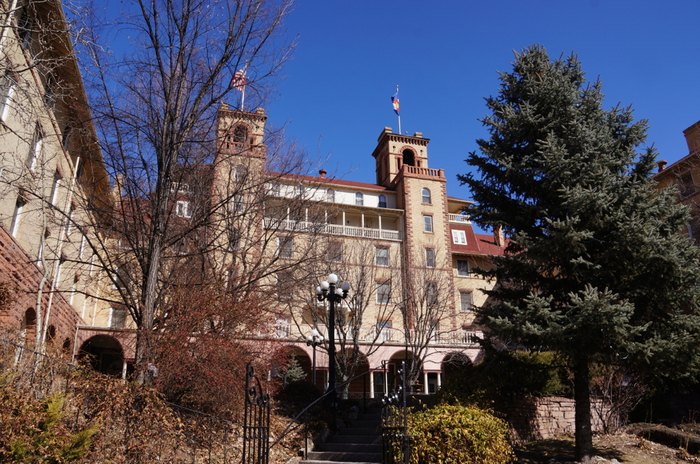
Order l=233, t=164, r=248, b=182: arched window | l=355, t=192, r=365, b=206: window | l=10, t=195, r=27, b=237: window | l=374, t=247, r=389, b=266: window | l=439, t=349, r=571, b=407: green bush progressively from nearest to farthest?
l=439, t=349, r=571, b=407: green bush
l=233, t=164, r=248, b=182: arched window
l=10, t=195, r=27, b=237: window
l=374, t=247, r=389, b=266: window
l=355, t=192, r=365, b=206: window

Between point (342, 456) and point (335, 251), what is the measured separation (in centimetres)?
1224

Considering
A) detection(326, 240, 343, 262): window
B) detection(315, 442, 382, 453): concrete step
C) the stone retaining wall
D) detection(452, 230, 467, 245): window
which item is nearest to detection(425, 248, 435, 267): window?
detection(452, 230, 467, 245): window

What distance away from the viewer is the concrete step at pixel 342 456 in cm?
1057

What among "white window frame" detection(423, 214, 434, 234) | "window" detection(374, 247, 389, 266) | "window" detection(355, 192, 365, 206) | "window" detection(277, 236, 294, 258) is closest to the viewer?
"window" detection(277, 236, 294, 258)

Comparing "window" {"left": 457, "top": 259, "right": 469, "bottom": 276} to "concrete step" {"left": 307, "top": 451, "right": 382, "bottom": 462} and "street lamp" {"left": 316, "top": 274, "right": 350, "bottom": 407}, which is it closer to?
"street lamp" {"left": 316, "top": 274, "right": 350, "bottom": 407}

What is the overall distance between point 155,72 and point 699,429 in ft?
47.6

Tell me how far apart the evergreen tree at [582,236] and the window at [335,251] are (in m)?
9.73

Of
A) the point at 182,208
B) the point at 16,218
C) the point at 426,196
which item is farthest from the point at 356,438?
the point at 426,196

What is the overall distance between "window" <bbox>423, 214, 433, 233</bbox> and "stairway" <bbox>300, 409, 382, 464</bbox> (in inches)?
1045

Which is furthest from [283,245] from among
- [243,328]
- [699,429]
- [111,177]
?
[699,429]

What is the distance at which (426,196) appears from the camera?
1625 inches

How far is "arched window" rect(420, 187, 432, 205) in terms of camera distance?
40.9 metres

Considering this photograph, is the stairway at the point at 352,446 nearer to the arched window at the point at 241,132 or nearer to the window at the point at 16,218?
the arched window at the point at 241,132

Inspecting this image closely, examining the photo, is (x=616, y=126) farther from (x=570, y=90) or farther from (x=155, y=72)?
(x=155, y=72)
